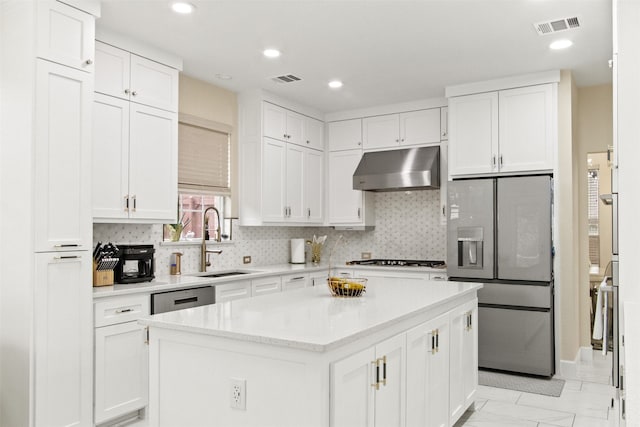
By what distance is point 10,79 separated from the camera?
3070 mm

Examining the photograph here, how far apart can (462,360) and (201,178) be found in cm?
294

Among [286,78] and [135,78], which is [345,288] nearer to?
[135,78]

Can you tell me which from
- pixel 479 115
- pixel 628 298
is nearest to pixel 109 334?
pixel 628 298

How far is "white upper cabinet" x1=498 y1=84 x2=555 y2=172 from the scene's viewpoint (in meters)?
4.66

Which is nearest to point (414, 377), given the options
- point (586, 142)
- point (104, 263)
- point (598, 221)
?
point (104, 263)

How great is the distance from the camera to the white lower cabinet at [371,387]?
1901 mm

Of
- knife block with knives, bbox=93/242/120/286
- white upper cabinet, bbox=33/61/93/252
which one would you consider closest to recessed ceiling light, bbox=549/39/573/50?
white upper cabinet, bbox=33/61/93/252

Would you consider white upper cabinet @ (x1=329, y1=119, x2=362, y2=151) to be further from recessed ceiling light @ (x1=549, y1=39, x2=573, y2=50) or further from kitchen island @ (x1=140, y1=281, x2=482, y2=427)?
kitchen island @ (x1=140, y1=281, x2=482, y2=427)

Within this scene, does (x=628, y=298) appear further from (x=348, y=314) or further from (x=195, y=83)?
(x=195, y=83)

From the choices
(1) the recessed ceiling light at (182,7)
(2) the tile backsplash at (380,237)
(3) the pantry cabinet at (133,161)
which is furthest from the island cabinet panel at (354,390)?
(2) the tile backsplash at (380,237)

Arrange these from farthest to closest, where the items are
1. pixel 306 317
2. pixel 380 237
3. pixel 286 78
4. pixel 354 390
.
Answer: pixel 380 237, pixel 286 78, pixel 306 317, pixel 354 390

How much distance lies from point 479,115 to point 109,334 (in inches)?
152

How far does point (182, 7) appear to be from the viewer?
329cm

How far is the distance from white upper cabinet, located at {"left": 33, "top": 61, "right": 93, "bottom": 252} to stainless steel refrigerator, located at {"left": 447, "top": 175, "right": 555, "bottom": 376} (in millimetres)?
3389
